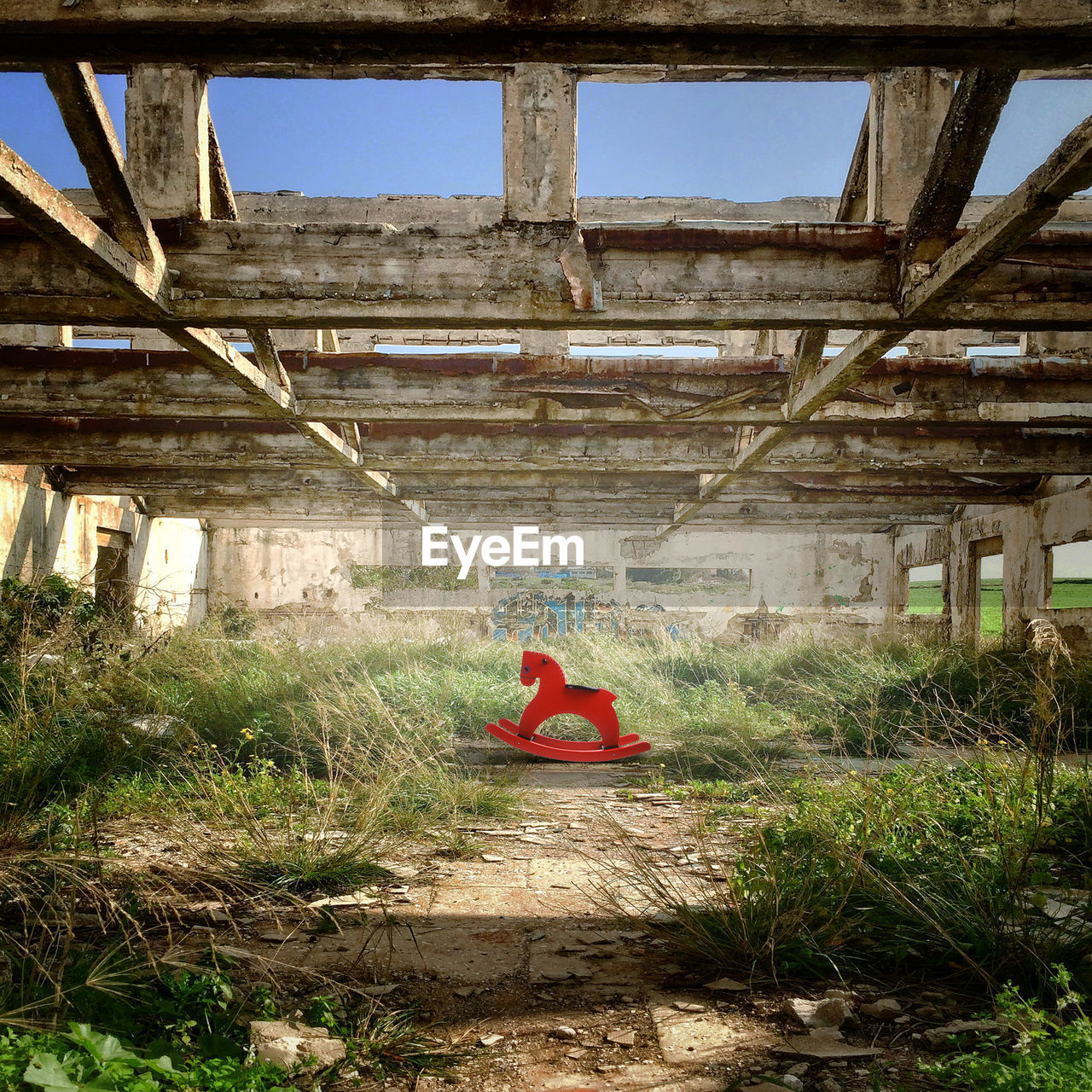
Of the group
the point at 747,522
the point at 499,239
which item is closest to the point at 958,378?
the point at 499,239

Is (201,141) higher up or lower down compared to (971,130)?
higher up

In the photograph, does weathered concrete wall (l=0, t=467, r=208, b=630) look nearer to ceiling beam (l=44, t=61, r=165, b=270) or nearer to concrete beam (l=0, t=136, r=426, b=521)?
concrete beam (l=0, t=136, r=426, b=521)

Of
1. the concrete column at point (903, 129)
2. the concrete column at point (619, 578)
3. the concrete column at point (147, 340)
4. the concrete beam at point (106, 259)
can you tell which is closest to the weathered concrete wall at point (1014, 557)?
the concrete column at point (619, 578)

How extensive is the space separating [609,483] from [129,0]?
353 inches

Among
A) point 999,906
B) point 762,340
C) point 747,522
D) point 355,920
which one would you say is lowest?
point 355,920

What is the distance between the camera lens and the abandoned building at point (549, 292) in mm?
2801

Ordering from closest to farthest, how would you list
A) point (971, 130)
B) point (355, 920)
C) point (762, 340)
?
point (971, 130) < point (355, 920) < point (762, 340)

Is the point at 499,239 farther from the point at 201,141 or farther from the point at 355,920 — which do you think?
the point at 355,920

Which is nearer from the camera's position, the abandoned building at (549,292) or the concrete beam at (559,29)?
the concrete beam at (559,29)

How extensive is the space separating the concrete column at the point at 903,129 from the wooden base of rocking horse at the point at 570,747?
4791mm

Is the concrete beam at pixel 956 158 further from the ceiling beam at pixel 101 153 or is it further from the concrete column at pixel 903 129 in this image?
the ceiling beam at pixel 101 153

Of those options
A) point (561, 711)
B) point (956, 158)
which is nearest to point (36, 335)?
point (561, 711)

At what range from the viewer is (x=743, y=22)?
270cm

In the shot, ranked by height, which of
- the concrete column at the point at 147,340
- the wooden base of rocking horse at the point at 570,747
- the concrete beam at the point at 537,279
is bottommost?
the wooden base of rocking horse at the point at 570,747
